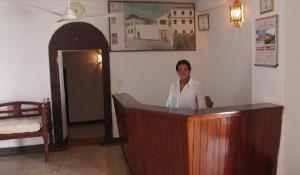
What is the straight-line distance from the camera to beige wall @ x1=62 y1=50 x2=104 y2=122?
7.57 m

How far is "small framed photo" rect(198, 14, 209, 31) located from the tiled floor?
2.87 metres

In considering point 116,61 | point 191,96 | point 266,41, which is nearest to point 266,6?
point 266,41

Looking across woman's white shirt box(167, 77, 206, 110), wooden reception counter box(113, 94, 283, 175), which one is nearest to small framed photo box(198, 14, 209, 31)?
woman's white shirt box(167, 77, 206, 110)

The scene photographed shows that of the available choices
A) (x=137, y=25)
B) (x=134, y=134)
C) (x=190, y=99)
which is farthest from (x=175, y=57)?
(x=134, y=134)

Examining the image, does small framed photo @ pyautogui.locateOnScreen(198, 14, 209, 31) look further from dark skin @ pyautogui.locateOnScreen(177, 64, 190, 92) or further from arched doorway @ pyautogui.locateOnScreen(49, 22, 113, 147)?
dark skin @ pyautogui.locateOnScreen(177, 64, 190, 92)

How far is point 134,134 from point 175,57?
284cm

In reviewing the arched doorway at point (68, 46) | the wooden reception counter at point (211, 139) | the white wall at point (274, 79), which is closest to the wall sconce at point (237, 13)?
the white wall at point (274, 79)

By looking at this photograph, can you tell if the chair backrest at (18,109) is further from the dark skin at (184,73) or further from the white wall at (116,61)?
the dark skin at (184,73)

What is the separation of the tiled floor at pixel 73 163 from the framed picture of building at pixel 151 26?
1960mm

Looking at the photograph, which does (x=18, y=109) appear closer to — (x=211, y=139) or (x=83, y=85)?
(x=83, y=85)

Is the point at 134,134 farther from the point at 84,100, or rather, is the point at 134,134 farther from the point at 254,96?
the point at 84,100

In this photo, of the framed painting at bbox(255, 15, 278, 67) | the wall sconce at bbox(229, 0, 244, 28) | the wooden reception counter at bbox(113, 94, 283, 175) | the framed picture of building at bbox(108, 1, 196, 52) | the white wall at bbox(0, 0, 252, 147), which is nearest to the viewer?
the wooden reception counter at bbox(113, 94, 283, 175)

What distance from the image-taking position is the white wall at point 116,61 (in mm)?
4910

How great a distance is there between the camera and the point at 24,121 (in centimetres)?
461
